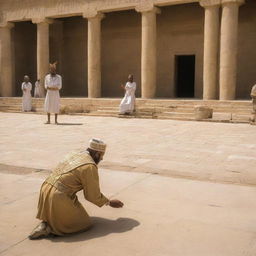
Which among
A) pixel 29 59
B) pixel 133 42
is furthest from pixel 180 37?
pixel 29 59

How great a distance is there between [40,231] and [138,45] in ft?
66.2

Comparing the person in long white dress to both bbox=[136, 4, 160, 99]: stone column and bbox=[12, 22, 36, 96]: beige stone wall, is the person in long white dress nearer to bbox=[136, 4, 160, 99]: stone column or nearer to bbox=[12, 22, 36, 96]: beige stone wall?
bbox=[136, 4, 160, 99]: stone column

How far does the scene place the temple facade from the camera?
53.7 ft

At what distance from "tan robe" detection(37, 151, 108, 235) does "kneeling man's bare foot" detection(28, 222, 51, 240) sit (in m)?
0.04

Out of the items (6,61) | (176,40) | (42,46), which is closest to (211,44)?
(176,40)

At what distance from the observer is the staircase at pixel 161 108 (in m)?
14.6

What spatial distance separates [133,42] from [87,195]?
66.4 ft

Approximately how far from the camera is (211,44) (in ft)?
53.5

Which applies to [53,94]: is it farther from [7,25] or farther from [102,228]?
[102,228]

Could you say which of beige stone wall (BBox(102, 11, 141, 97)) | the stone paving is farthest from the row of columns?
beige stone wall (BBox(102, 11, 141, 97))

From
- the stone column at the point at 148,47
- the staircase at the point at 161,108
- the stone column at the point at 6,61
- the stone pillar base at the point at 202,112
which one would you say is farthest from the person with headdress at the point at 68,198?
the stone column at the point at 6,61

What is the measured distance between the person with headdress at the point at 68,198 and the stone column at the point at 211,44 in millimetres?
13636

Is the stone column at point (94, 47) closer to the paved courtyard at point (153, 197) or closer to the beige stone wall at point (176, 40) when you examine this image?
the beige stone wall at point (176, 40)

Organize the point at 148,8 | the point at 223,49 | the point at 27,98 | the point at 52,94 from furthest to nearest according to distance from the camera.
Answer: the point at 27,98 < the point at 148,8 < the point at 223,49 < the point at 52,94
